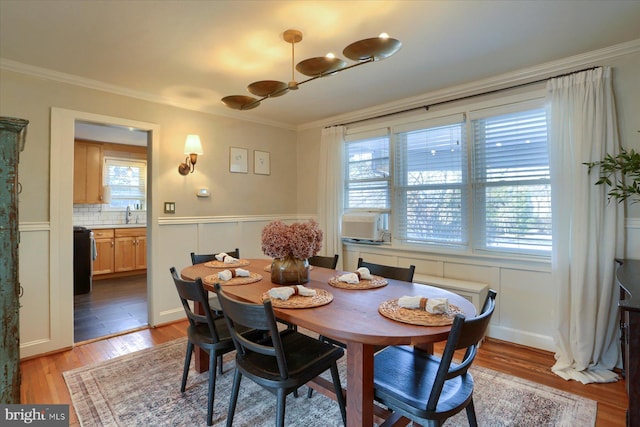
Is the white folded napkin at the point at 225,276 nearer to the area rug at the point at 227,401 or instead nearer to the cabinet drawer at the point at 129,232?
the area rug at the point at 227,401

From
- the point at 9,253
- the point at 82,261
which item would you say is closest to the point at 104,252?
the point at 82,261

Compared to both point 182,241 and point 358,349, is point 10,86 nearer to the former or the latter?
point 182,241

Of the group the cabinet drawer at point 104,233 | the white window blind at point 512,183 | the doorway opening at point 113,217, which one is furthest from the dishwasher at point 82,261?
the white window blind at point 512,183

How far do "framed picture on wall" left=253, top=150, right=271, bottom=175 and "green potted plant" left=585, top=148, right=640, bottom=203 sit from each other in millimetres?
3362

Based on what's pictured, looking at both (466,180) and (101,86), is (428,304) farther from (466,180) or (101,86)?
(101,86)

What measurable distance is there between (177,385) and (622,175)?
3508 mm

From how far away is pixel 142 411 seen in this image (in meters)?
1.97

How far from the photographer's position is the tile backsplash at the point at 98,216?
5.56 m

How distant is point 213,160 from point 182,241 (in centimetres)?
101

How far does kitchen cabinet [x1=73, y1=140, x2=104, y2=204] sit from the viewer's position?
528 centimetres

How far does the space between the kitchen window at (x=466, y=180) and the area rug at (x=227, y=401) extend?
120cm

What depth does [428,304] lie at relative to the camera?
1430 millimetres

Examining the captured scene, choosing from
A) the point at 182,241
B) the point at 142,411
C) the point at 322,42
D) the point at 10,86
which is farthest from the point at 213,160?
the point at 142,411

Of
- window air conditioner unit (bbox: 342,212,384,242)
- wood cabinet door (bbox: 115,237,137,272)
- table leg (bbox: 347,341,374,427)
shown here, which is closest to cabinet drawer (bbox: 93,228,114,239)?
wood cabinet door (bbox: 115,237,137,272)
